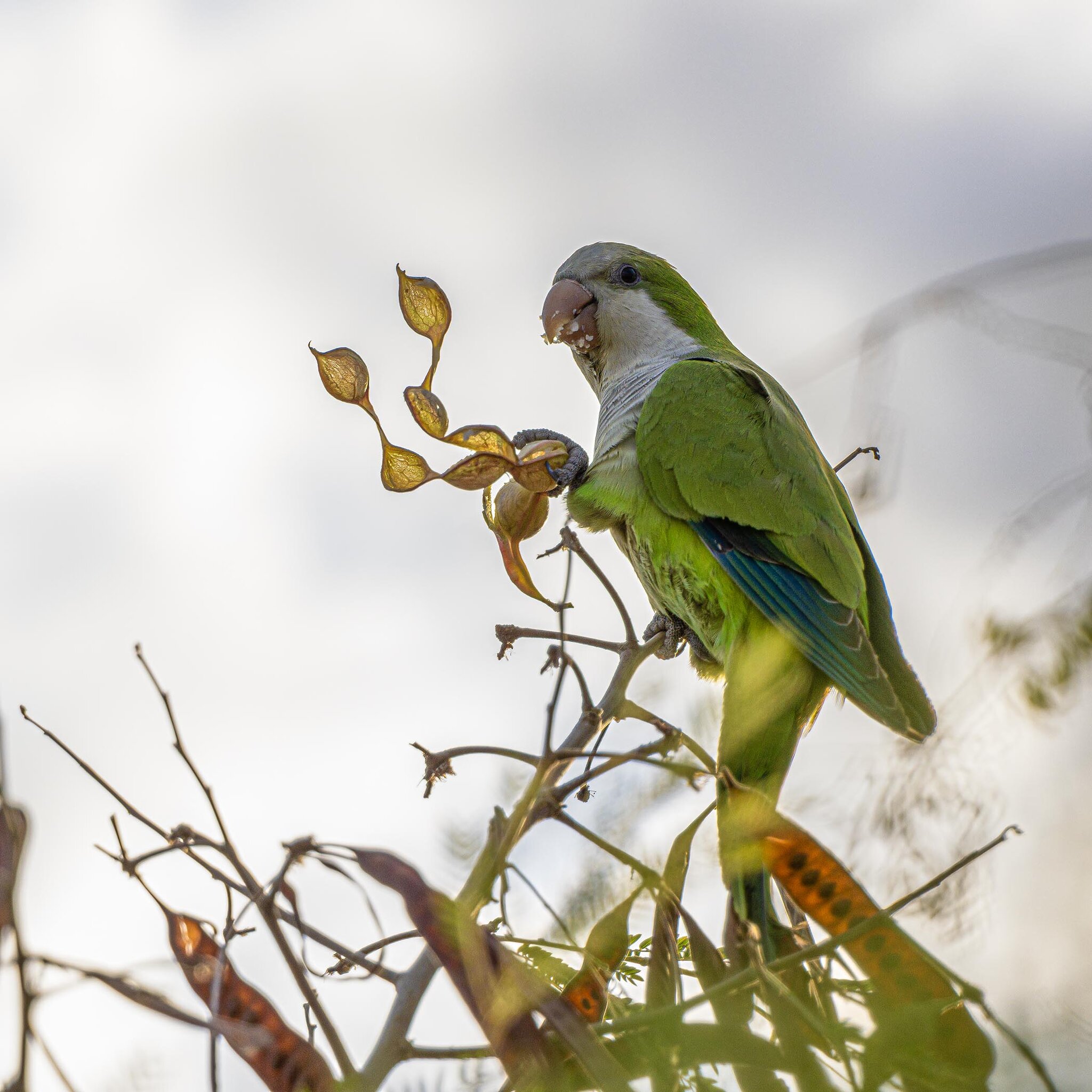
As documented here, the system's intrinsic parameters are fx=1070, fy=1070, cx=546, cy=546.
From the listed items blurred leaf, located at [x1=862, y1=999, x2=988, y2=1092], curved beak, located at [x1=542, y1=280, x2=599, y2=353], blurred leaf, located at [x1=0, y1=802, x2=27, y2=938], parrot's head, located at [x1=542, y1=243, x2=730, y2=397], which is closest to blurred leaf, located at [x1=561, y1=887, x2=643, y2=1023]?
blurred leaf, located at [x1=862, y1=999, x2=988, y2=1092]

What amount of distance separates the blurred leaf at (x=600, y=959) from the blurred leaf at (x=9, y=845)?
2.69 feet

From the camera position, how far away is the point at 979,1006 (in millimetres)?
1039

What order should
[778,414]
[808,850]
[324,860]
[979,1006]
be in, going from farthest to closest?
[778,414], [808,850], [324,860], [979,1006]

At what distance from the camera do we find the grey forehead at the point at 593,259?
4.36 meters

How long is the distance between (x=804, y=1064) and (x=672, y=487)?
2.37m

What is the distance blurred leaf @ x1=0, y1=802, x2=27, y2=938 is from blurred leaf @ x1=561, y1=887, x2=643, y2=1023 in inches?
32.3

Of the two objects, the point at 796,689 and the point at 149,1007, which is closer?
the point at 149,1007

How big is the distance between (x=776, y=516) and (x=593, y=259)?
1.65m

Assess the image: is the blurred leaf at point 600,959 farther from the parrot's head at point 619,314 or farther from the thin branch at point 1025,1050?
the parrot's head at point 619,314

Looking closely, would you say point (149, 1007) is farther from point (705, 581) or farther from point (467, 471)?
point (705, 581)

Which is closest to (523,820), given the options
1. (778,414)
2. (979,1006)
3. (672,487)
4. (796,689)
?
(979,1006)

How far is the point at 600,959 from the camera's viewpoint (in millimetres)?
1657

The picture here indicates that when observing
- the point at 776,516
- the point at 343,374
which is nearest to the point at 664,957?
the point at 343,374

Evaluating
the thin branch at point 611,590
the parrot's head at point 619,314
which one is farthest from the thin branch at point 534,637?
the parrot's head at point 619,314
